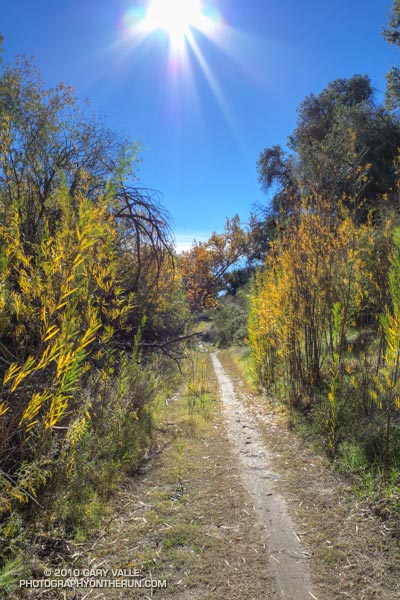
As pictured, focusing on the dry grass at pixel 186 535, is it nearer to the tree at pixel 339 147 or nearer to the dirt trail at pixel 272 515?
the dirt trail at pixel 272 515

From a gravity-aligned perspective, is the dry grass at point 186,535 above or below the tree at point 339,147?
below

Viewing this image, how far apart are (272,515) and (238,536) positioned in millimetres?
441

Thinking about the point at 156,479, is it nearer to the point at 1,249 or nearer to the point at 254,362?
the point at 1,249

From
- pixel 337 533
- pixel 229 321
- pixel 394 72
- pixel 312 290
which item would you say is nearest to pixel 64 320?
pixel 337 533

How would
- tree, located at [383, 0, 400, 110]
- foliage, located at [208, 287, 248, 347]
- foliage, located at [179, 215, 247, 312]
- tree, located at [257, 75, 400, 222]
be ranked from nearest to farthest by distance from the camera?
tree, located at [257, 75, 400, 222]
tree, located at [383, 0, 400, 110]
foliage, located at [179, 215, 247, 312]
foliage, located at [208, 287, 248, 347]

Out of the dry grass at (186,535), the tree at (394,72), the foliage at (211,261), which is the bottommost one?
the dry grass at (186,535)

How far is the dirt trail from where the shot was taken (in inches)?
77.3

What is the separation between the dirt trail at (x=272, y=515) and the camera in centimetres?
196

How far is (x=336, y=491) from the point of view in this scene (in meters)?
2.98

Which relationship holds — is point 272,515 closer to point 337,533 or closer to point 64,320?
point 337,533

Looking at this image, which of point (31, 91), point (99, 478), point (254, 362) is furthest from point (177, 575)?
point (31, 91)

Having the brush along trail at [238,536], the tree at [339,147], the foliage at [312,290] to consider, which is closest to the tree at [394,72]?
the tree at [339,147]

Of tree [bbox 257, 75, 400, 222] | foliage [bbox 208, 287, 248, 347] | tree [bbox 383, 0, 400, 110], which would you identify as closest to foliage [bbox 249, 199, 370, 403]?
tree [bbox 257, 75, 400, 222]

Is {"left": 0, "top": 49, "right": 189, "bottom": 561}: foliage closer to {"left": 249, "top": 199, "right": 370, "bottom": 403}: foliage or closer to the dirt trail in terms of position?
the dirt trail
